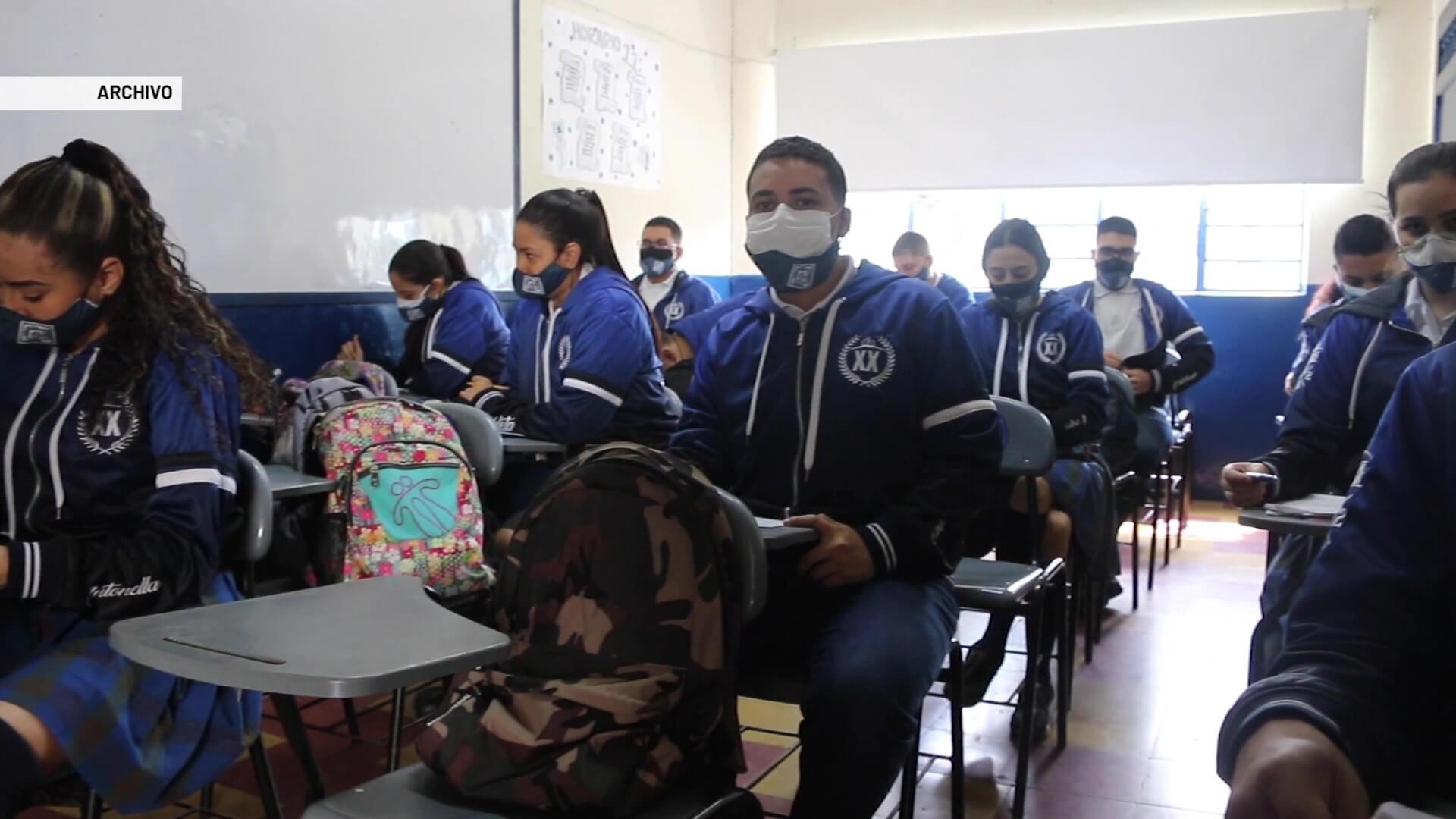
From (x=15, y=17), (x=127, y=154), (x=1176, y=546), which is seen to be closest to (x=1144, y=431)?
(x=1176, y=546)

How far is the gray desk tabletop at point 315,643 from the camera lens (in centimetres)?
127

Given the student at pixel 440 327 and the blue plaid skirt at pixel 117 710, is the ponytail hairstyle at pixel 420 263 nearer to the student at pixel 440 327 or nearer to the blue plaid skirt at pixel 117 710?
the student at pixel 440 327

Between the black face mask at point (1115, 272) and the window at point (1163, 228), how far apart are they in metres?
1.80

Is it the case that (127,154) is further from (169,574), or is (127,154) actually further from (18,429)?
(169,574)

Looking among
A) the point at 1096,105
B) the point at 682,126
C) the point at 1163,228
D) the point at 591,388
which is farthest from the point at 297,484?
the point at 1163,228

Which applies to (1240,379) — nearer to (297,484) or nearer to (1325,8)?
(1325,8)

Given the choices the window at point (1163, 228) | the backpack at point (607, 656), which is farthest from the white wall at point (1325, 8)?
the backpack at point (607, 656)

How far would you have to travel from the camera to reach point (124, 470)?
5.85 ft

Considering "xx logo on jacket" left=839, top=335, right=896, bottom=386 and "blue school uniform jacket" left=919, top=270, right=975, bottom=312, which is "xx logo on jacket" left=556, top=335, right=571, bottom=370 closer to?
"xx logo on jacket" left=839, top=335, right=896, bottom=386

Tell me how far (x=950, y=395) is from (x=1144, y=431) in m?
2.97

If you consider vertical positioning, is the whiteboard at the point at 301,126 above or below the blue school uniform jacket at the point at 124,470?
above

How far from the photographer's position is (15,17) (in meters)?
3.52

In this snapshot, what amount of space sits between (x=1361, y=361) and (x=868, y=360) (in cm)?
115

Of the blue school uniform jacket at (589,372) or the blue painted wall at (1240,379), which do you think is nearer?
the blue school uniform jacket at (589,372)
